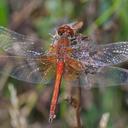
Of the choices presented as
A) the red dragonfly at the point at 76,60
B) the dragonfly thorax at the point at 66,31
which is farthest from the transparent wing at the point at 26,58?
the dragonfly thorax at the point at 66,31

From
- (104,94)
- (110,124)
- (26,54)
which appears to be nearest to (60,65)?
(26,54)

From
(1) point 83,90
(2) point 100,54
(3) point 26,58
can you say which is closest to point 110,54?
(2) point 100,54

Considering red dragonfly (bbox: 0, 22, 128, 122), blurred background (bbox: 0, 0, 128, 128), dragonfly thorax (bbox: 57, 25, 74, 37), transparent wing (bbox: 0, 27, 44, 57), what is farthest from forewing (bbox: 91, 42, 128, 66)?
blurred background (bbox: 0, 0, 128, 128)

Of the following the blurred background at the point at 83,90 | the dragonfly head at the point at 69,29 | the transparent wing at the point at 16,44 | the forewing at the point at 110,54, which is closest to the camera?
the dragonfly head at the point at 69,29

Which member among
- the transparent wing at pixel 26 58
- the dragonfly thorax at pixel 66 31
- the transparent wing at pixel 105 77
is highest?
the dragonfly thorax at pixel 66 31

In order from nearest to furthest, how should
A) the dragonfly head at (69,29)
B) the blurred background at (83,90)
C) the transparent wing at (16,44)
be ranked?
the dragonfly head at (69,29), the transparent wing at (16,44), the blurred background at (83,90)

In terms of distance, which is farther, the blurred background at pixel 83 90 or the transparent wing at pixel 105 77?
the blurred background at pixel 83 90

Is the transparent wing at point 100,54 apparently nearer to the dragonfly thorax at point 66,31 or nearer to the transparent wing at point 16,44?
the dragonfly thorax at point 66,31
